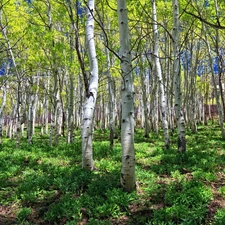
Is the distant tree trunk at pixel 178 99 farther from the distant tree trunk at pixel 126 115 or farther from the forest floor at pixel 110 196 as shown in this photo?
the distant tree trunk at pixel 126 115

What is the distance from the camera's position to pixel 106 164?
629 cm

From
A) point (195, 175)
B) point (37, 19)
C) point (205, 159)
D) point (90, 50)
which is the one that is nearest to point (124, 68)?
point (90, 50)

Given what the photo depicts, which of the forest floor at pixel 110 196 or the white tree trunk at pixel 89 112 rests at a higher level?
the white tree trunk at pixel 89 112

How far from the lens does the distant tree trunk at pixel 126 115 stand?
4266 millimetres

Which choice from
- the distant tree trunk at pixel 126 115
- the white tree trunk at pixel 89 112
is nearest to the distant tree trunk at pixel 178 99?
the white tree trunk at pixel 89 112

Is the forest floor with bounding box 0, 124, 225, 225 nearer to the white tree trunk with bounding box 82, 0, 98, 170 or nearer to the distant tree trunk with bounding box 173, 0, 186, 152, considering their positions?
the white tree trunk with bounding box 82, 0, 98, 170

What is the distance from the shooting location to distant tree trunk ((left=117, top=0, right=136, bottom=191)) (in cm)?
427

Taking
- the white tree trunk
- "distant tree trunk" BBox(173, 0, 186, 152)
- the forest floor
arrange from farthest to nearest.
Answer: "distant tree trunk" BBox(173, 0, 186, 152) → the white tree trunk → the forest floor

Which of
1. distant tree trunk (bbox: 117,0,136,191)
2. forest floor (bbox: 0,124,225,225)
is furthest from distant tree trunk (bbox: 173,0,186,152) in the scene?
distant tree trunk (bbox: 117,0,136,191)

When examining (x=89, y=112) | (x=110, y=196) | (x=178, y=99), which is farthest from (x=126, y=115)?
(x=178, y=99)

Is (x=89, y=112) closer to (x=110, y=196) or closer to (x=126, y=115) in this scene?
(x=126, y=115)

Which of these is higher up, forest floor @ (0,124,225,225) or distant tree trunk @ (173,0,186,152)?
distant tree trunk @ (173,0,186,152)

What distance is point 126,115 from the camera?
4293 mm

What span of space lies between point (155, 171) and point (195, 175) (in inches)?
43.4
